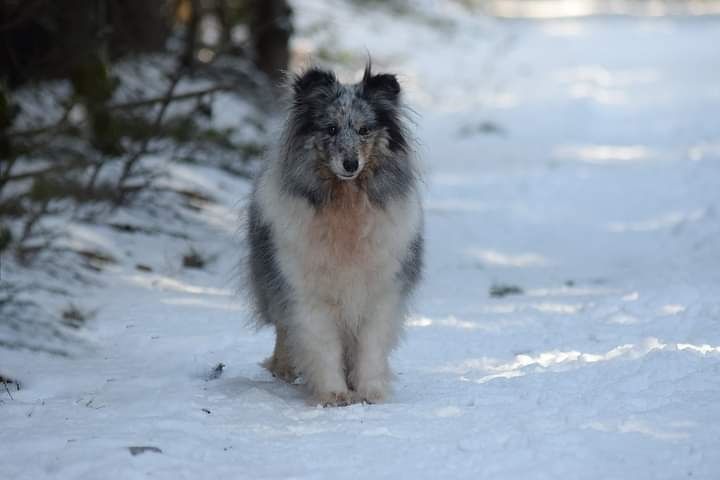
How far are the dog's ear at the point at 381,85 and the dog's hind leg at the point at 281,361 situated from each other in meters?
1.52

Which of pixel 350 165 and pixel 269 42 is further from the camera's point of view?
pixel 269 42

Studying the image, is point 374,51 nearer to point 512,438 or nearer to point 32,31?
point 32,31

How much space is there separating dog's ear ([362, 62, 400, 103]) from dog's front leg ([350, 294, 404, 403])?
1.14m

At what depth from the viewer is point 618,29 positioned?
37094mm

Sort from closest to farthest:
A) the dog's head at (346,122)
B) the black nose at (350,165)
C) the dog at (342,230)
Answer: the black nose at (350,165)
the dog's head at (346,122)
the dog at (342,230)

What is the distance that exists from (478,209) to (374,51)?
39.3ft

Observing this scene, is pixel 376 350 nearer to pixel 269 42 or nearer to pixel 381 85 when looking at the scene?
pixel 381 85

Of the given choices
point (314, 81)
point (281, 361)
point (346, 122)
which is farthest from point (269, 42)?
point (346, 122)

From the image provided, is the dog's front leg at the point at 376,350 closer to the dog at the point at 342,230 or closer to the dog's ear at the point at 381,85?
the dog at the point at 342,230

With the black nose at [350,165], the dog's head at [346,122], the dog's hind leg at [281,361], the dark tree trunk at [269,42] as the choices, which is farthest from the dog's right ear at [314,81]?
the dark tree trunk at [269,42]

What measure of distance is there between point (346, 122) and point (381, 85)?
1.22 feet

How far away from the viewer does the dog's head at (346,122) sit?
236 inches

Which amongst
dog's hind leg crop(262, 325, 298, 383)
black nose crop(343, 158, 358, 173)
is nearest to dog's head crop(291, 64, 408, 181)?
black nose crop(343, 158, 358, 173)

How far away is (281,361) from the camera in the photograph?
6.82m
